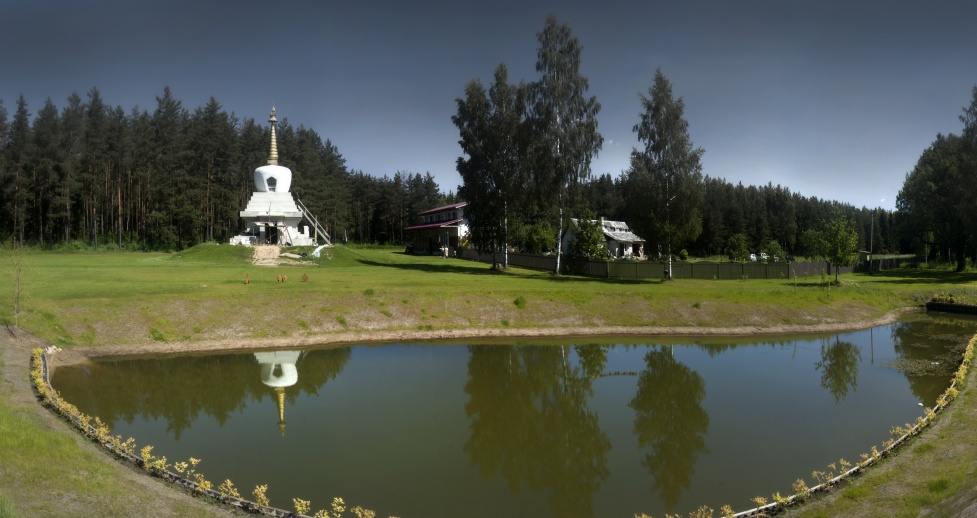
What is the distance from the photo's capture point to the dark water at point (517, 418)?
1285 cm

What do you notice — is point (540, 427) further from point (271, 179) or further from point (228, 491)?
point (271, 179)

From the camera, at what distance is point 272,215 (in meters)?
66.0

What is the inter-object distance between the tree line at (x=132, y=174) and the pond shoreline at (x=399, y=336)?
50.8 meters

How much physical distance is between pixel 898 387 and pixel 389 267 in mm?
43239

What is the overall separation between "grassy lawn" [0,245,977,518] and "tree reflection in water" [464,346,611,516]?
3.82m

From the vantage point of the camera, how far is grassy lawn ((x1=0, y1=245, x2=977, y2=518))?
1154cm

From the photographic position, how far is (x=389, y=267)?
5662cm

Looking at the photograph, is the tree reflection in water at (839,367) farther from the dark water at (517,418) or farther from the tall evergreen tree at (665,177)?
the tall evergreen tree at (665,177)

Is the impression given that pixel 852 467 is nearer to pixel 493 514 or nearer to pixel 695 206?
pixel 493 514

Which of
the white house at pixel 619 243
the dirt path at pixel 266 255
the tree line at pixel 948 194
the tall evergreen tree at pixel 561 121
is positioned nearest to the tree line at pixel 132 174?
the dirt path at pixel 266 255

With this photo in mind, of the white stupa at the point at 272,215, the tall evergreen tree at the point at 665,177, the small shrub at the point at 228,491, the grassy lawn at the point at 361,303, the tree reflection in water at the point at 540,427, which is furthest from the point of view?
the white stupa at the point at 272,215

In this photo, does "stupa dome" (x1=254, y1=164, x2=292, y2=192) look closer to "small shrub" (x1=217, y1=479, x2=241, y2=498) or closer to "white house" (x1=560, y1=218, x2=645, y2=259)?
"white house" (x1=560, y1=218, x2=645, y2=259)

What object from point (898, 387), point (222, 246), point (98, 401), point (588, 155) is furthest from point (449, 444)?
point (222, 246)

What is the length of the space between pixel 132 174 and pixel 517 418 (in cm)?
8175
